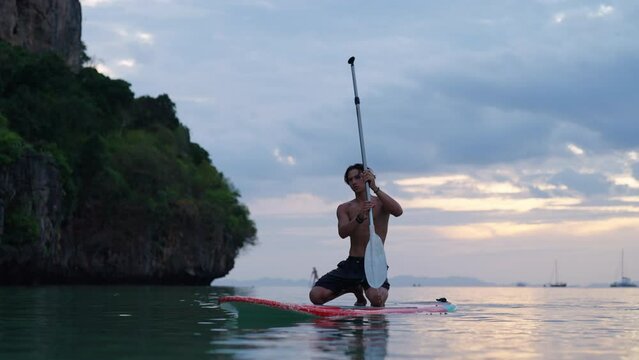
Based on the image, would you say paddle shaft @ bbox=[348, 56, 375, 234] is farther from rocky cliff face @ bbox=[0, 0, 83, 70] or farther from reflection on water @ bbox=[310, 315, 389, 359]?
rocky cliff face @ bbox=[0, 0, 83, 70]

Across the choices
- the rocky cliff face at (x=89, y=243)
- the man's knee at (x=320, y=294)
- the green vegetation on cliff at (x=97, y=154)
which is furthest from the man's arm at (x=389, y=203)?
the green vegetation on cliff at (x=97, y=154)

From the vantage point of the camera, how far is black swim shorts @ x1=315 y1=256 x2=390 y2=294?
42.9ft

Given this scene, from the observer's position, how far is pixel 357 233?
1320 cm

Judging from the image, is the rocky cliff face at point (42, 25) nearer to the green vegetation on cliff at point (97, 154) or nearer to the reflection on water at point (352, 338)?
the green vegetation on cliff at point (97, 154)

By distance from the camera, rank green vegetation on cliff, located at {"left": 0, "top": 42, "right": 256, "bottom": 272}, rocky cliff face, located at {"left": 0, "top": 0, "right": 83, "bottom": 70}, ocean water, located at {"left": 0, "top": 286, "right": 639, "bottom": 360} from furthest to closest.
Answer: rocky cliff face, located at {"left": 0, "top": 0, "right": 83, "bottom": 70}, green vegetation on cliff, located at {"left": 0, "top": 42, "right": 256, "bottom": 272}, ocean water, located at {"left": 0, "top": 286, "right": 639, "bottom": 360}

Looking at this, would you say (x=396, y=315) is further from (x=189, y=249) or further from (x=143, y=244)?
(x=189, y=249)

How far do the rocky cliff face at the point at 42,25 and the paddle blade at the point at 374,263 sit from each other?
47373 mm

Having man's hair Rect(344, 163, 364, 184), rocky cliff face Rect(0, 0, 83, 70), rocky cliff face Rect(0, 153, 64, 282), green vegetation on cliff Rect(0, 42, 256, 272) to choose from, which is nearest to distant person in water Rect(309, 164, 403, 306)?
man's hair Rect(344, 163, 364, 184)

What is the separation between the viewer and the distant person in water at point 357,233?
12719mm

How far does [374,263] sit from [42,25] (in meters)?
54.3

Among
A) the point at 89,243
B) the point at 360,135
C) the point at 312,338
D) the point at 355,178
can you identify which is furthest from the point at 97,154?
the point at 312,338

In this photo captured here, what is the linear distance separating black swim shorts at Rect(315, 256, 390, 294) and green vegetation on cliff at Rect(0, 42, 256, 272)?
2989cm

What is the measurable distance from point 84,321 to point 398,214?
441 cm

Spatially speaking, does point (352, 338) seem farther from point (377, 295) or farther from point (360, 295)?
point (360, 295)
